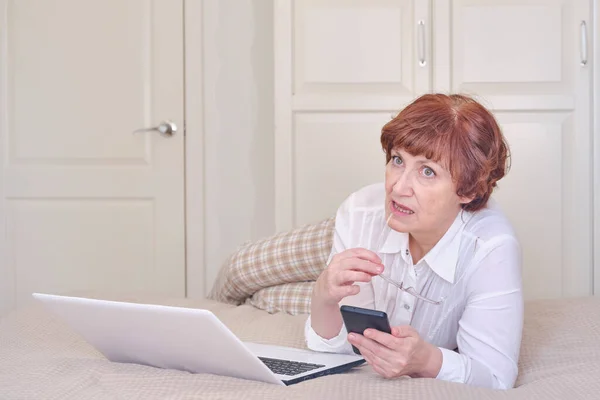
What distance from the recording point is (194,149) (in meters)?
3.77

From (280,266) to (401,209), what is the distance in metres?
0.77

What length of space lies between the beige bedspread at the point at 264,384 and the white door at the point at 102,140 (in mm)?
1940

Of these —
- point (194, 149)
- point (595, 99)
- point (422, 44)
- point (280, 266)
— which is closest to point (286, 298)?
point (280, 266)

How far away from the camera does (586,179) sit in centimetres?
312

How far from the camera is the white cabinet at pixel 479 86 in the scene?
3.12 meters

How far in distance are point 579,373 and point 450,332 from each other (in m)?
0.33

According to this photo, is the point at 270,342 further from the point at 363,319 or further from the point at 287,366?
the point at 363,319

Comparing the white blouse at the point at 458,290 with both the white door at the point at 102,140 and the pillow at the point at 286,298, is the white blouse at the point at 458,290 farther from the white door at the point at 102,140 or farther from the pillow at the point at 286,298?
the white door at the point at 102,140

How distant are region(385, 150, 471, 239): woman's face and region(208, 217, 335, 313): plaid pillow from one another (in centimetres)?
69

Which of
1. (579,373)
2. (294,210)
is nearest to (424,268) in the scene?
(579,373)

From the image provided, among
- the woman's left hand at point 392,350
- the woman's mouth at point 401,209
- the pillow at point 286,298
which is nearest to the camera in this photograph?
the woman's left hand at point 392,350

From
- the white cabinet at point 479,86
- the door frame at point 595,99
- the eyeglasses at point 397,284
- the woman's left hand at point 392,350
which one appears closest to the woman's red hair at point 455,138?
the eyeglasses at point 397,284

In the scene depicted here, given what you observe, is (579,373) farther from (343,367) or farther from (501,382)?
(343,367)

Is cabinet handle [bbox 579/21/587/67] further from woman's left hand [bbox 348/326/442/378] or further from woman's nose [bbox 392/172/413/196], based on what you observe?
woman's left hand [bbox 348/326/442/378]
